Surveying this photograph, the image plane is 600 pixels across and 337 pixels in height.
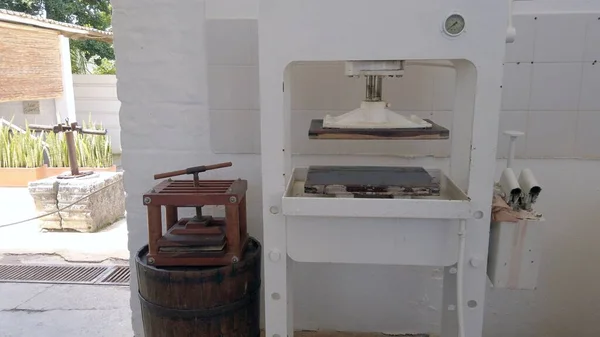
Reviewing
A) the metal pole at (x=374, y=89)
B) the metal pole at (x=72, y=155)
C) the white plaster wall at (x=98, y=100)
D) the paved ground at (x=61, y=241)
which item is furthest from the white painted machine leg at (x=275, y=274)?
the white plaster wall at (x=98, y=100)

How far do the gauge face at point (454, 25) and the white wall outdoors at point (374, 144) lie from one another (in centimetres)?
74

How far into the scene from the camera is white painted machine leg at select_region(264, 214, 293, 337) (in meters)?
1.41

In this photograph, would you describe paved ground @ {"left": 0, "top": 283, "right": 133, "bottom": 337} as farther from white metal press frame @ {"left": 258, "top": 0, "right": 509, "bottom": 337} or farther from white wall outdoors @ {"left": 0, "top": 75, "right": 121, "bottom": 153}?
white wall outdoors @ {"left": 0, "top": 75, "right": 121, "bottom": 153}

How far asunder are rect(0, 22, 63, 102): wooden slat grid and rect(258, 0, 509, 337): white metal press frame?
666 centimetres

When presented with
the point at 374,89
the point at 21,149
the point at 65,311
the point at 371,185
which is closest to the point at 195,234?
the point at 371,185

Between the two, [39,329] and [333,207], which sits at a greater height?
[333,207]

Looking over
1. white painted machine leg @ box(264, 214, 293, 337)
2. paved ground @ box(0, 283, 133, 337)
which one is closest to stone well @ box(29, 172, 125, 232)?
paved ground @ box(0, 283, 133, 337)

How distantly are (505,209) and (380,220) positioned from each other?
1.30 ft

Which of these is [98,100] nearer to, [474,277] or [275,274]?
[275,274]

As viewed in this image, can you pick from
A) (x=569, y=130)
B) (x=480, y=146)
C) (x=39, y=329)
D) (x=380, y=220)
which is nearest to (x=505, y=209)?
(x=480, y=146)

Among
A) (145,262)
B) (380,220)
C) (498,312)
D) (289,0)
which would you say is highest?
(289,0)

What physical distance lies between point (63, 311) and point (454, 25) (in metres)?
2.55

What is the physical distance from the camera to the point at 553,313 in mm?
2154

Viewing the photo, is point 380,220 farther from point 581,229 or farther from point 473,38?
point 581,229
